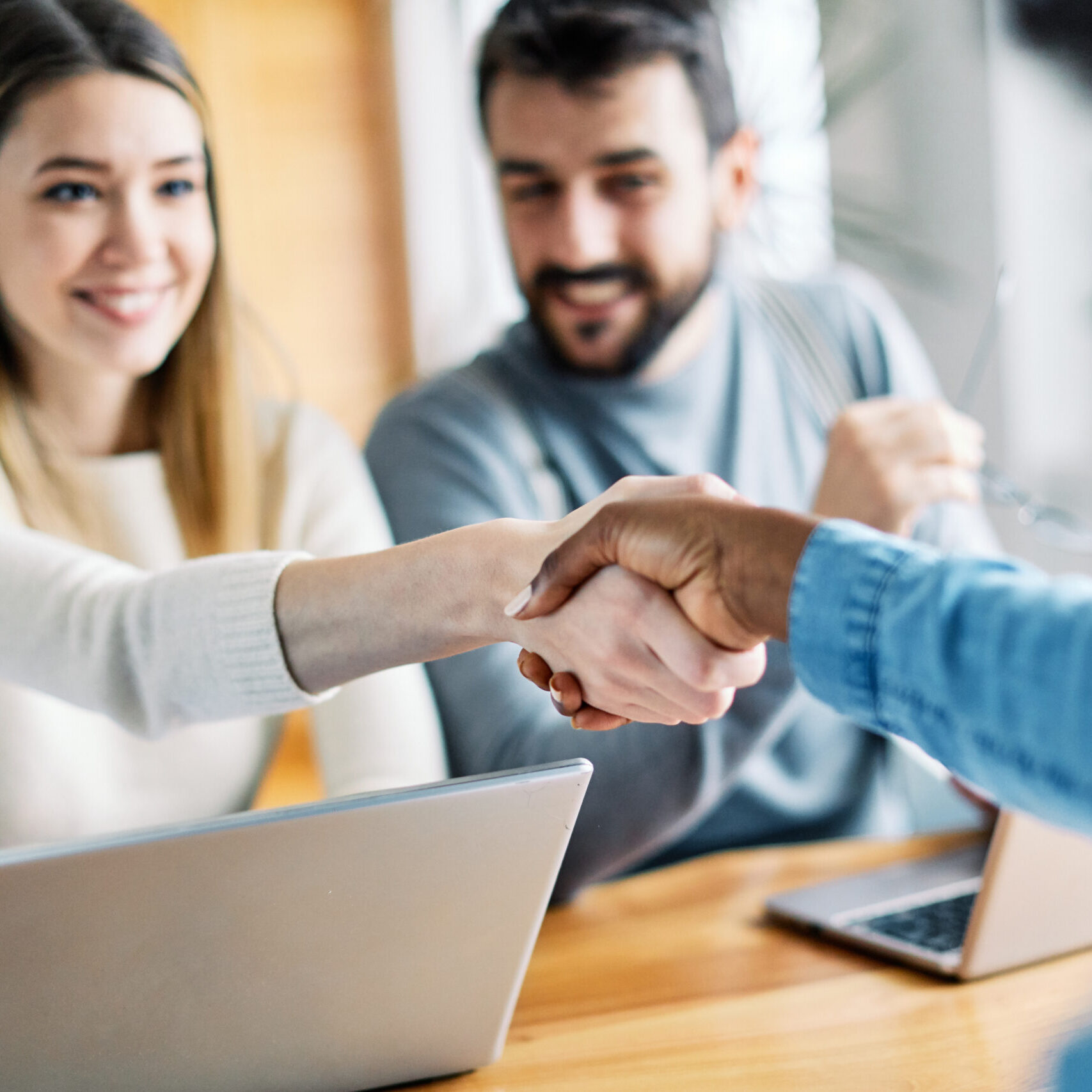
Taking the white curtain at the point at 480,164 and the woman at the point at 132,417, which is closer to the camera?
the woman at the point at 132,417

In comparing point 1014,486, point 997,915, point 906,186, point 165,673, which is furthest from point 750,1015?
point 906,186

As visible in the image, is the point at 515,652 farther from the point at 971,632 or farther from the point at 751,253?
the point at 751,253

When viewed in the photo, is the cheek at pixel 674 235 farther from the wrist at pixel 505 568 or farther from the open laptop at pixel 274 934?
the open laptop at pixel 274 934

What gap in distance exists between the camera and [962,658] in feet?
1.38

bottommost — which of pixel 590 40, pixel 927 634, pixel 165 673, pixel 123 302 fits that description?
pixel 165 673

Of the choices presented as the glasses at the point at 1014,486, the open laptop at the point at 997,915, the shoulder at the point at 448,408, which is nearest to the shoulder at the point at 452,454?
the shoulder at the point at 448,408

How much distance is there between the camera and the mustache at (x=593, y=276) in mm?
1328

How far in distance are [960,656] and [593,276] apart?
99 cm

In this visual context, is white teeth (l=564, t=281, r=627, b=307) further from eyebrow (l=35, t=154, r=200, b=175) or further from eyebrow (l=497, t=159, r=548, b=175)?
eyebrow (l=35, t=154, r=200, b=175)

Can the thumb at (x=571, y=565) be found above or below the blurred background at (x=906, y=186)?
below

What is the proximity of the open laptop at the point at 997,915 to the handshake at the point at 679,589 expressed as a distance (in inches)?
7.8

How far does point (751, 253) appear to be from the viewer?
5.28ft

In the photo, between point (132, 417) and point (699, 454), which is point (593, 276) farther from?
point (132, 417)

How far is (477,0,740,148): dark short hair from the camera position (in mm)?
1238
